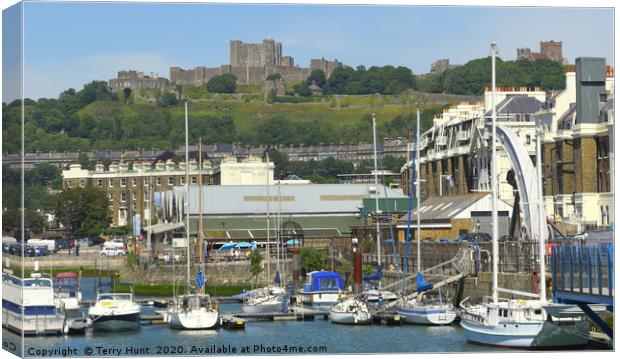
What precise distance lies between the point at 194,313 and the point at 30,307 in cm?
1314

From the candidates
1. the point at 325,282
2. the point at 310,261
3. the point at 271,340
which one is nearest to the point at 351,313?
the point at 271,340

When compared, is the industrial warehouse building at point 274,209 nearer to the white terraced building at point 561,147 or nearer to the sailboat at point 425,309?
the white terraced building at point 561,147

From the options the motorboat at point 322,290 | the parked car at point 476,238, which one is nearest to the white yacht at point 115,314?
the motorboat at point 322,290

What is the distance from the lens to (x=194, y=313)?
133 feet

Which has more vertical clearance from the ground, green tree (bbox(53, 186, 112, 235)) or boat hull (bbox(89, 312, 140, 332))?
green tree (bbox(53, 186, 112, 235))

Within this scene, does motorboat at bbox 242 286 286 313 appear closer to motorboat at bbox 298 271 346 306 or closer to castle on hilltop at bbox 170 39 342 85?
motorboat at bbox 298 271 346 306

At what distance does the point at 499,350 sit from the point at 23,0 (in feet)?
42.4

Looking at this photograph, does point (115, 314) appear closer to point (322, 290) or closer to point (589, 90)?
point (322, 290)

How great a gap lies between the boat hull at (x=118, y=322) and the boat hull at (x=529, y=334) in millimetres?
9757

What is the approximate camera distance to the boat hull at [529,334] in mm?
28994

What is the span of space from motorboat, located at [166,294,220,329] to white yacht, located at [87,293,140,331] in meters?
1.08

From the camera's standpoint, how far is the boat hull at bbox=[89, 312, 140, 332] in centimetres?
3925

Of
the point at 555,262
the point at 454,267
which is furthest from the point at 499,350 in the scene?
the point at 454,267

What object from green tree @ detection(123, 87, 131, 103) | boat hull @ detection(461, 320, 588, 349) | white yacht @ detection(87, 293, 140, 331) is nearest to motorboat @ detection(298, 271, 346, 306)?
white yacht @ detection(87, 293, 140, 331)
